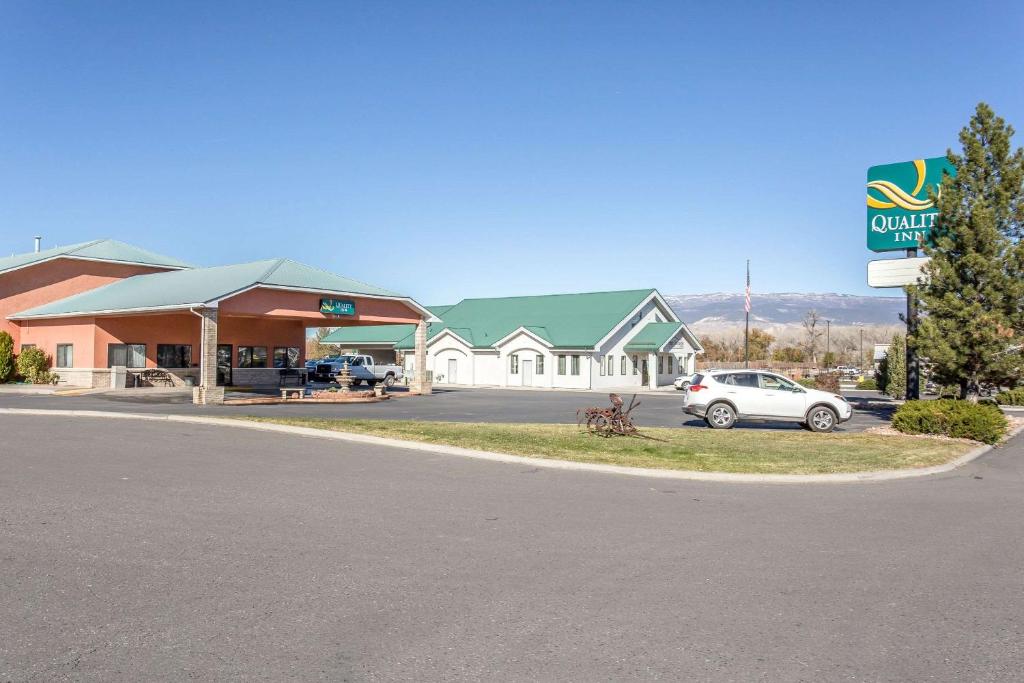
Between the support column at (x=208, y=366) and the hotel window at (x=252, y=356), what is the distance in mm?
11030

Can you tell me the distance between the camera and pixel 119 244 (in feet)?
148

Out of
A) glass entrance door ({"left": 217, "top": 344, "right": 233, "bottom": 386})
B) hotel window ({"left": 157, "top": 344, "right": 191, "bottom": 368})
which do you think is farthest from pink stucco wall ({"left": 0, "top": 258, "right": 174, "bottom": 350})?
glass entrance door ({"left": 217, "top": 344, "right": 233, "bottom": 386})

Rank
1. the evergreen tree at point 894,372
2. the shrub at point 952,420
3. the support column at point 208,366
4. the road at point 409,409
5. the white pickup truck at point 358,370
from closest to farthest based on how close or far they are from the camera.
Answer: the shrub at point 952,420
the road at point 409,409
the support column at point 208,366
the evergreen tree at point 894,372
the white pickup truck at point 358,370

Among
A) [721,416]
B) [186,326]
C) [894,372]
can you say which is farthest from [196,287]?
[894,372]

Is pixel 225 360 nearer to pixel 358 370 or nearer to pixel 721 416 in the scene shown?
pixel 358 370

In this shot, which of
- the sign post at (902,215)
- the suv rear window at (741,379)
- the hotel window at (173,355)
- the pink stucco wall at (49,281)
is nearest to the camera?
the suv rear window at (741,379)

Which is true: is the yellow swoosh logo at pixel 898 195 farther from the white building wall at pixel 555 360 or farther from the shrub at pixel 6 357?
the shrub at pixel 6 357

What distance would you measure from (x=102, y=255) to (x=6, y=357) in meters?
7.56

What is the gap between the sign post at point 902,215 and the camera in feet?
91.1

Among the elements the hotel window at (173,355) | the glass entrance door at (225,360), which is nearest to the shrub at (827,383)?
the glass entrance door at (225,360)

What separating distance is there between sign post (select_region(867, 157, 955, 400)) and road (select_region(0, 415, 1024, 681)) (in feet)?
61.6

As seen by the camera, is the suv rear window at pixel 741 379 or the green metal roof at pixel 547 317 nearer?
the suv rear window at pixel 741 379

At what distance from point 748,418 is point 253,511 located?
15413 millimetres

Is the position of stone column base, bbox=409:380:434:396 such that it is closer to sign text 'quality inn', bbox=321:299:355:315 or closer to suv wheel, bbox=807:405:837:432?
sign text 'quality inn', bbox=321:299:355:315
